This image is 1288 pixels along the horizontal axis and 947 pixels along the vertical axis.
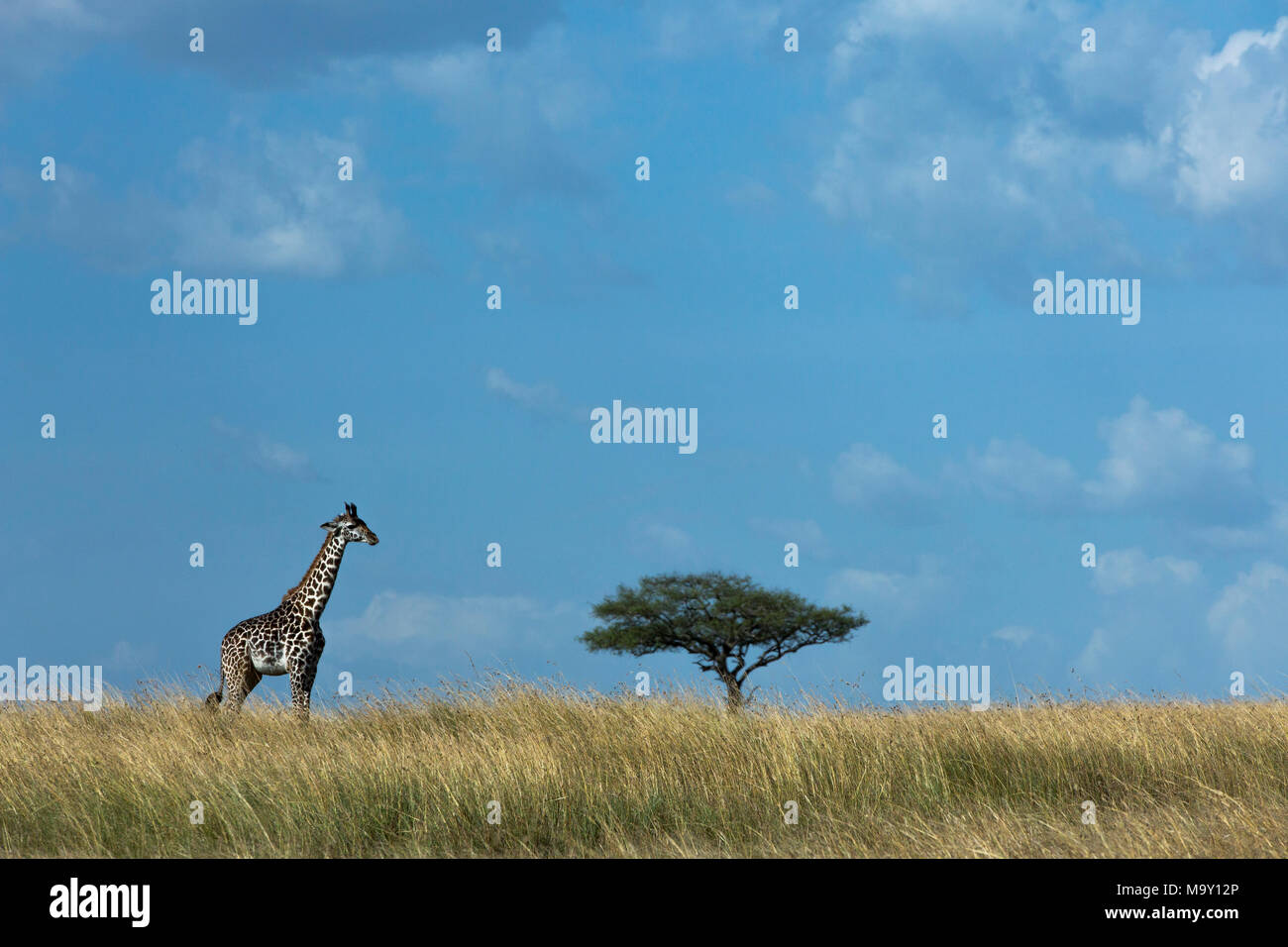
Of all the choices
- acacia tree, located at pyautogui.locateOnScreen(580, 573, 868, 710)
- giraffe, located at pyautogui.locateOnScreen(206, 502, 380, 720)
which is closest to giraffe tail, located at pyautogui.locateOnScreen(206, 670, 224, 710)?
giraffe, located at pyautogui.locateOnScreen(206, 502, 380, 720)

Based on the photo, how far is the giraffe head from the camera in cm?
1597

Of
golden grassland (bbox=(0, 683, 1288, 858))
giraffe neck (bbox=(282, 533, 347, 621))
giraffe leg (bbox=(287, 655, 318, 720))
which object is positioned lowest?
golden grassland (bbox=(0, 683, 1288, 858))

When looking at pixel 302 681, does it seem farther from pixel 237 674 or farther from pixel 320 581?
pixel 320 581

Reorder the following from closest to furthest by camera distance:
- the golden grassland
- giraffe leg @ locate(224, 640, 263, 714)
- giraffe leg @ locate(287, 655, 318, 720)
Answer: the golden grassland, giraffe leg @ locate(287, 655, 318, 720), giraffe leg @ locate(224, 640, 263, 714)

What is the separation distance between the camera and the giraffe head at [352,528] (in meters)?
16.0

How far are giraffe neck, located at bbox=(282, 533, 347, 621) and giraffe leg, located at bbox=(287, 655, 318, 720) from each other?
655 mm

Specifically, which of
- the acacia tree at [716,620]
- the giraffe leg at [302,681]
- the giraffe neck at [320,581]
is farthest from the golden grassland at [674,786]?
the acacia tree at [716,620]

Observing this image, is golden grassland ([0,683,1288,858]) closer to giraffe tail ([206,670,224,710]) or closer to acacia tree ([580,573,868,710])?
giraffe tail ([206,670,224,710])

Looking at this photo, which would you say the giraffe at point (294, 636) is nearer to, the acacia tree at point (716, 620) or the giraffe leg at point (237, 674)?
the giraffe leg at point (237, 674)

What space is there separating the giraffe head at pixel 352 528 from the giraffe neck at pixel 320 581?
111mm
